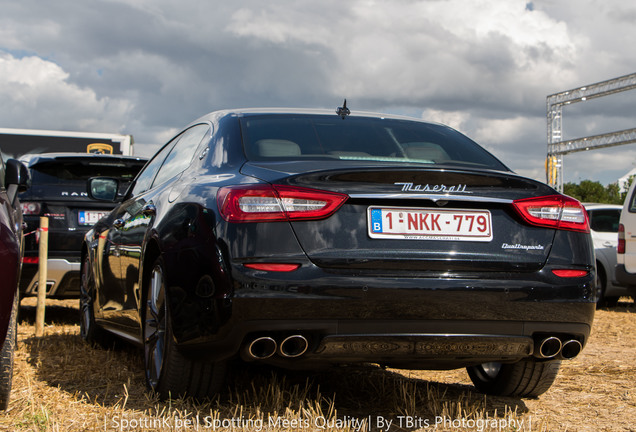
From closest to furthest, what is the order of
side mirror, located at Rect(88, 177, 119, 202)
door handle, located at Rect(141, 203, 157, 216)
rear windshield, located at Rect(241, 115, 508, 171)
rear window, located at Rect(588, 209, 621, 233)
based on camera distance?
rear windshield, located at Rect(241, 115, 508, 171) < door handle, located at Rect(141, 203, 157, 216) < side mirror, located at Rect(88, 177, 119, 202) < rear window, located at Rect(588, 209, 621, 233)

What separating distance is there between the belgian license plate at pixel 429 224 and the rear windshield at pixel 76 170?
17.7ft

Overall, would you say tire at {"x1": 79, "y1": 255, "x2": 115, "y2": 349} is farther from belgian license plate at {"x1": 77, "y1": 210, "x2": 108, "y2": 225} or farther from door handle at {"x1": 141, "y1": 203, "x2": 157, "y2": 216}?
door handle at {"x1": 141, "y1": 203, "x2": 157, "y2": 216}

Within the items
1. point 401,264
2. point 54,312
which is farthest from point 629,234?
point 401,264

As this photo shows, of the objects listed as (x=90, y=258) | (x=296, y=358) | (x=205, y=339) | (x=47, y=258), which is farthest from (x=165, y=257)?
(x=47, y=258)

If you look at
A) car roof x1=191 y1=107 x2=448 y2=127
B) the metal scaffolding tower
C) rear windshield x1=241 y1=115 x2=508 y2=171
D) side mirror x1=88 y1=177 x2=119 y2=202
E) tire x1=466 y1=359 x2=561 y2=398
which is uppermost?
the metal scaffolding tower

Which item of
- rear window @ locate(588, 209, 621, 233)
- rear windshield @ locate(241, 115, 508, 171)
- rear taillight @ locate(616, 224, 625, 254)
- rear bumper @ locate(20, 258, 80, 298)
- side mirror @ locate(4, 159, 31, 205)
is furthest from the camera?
rear window @ locate(588, 209, 621, 233)

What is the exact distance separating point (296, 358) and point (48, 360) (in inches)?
109

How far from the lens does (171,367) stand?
402 cm

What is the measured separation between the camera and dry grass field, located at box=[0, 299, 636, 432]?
384 cm

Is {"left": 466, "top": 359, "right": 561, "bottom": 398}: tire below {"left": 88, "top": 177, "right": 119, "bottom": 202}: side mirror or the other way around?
below

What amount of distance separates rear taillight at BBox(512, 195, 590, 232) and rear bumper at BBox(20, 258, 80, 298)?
5.43 meters

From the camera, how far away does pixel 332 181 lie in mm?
3643

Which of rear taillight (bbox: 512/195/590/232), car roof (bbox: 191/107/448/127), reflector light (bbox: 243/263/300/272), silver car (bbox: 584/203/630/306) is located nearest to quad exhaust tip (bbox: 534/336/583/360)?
rear taillight (bbox: 512/195/590/232)

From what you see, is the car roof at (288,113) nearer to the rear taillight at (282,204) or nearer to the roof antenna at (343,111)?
the roof antenna at (343,111)
